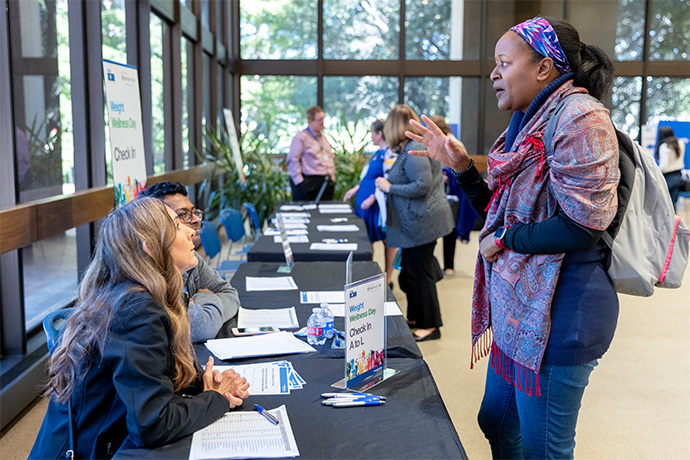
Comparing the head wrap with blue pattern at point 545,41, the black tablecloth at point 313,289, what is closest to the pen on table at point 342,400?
the black tablecloth at point 313,289

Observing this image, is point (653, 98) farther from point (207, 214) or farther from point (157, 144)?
point (157, 144)

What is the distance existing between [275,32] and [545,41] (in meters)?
10.6

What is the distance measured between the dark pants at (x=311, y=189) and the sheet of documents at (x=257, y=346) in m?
5.78

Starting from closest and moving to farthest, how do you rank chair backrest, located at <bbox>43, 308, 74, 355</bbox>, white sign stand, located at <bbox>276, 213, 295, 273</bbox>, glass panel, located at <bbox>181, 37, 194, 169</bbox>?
chair backrest, located at <bbox>43, 308, 74, 355</bbox>
white sign stand, located at <bbox>276, 213, 295, 273</bbox>
glass panel, located at <bbox>181, 37, 194, 169</bbox>

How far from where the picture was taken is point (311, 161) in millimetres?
7758

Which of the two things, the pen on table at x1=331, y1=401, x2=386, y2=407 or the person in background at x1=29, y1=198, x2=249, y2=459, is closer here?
the person in background at x1=29, y1=198, x2=249, y2=459

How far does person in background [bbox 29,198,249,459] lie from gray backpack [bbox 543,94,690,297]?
36.7 inches

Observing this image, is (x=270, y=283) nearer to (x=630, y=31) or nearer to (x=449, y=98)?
(x=449, y=98)

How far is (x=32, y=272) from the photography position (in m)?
3.64

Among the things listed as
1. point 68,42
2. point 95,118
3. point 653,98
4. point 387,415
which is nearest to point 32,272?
point 95,118

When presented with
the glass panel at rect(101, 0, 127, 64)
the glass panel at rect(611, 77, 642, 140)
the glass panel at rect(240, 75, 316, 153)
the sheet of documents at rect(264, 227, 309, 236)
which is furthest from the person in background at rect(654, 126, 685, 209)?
the glass panel at rect(101, 0, 127, 64)

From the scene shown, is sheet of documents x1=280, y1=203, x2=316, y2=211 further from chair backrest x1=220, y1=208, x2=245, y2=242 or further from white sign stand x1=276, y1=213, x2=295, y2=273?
white sign stand x1=276, y1=213, x2=295, y2=273

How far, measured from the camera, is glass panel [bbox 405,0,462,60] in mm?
11641

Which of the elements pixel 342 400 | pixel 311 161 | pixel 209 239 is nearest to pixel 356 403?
pixel 342 400
